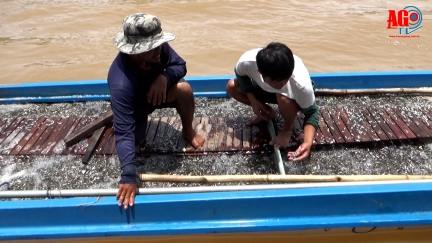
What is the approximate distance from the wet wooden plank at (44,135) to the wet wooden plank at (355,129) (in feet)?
7.52

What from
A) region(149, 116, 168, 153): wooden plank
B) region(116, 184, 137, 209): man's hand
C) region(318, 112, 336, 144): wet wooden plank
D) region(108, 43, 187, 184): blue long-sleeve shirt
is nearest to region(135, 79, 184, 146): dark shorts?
region(108, 43, 187, 184): blue long-sleeve shirt

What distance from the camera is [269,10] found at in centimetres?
729

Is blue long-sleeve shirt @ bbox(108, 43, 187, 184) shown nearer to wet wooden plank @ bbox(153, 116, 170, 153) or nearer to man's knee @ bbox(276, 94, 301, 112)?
wet wooden plank @ bbox(153, 116, 170, 153)

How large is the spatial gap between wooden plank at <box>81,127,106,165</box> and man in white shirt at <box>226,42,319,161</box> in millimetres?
1046

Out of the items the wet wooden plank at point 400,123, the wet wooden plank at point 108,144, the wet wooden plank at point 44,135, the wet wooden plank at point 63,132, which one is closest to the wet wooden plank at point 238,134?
the wet wooden plank at point 108,144

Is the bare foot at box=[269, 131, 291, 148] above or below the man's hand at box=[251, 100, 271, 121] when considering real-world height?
below

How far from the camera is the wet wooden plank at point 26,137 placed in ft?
8.48

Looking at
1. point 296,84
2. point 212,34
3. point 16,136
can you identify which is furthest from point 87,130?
point 212,34

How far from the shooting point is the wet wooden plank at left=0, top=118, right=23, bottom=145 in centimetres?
274

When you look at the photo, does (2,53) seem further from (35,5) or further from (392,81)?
(392,81)

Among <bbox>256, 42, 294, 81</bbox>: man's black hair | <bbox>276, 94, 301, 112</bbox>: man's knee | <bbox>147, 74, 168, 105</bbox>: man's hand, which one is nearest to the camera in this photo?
<bbox>256, 42, 294, 81</bbox>: man's black hair

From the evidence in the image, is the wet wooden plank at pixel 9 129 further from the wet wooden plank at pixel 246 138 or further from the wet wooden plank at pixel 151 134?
the wet wooden plank at pixel 246 138

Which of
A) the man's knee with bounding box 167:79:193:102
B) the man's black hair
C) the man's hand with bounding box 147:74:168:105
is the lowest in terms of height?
the man's knee with bounding box 167:79:193:102

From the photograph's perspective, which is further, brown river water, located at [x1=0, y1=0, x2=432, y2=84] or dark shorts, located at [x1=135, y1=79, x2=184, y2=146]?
brown river water, located at [x1=0, y1=0, x2=432, y2=84]
